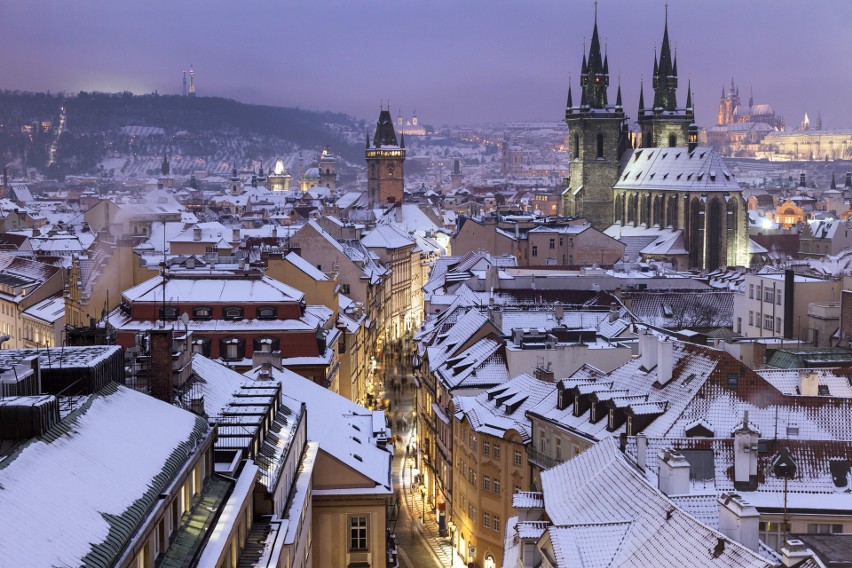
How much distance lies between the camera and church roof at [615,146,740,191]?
432 ft

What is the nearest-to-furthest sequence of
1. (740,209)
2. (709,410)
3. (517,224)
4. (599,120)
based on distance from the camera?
(709,410) → (517,224) → (740,209) → (599,120)

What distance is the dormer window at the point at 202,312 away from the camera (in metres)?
56.2

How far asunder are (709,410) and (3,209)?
443 feet

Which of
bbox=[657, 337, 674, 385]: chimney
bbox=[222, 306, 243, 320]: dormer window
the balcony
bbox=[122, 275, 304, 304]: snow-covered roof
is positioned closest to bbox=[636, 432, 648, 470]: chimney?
bbox=[657, 337, 674, 385]: chimney

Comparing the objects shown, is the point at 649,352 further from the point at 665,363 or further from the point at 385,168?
the point at 385,168

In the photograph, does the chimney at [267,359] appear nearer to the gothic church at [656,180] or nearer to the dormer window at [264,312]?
the dormer window at [264,312]

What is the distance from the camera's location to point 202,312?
2217 inches

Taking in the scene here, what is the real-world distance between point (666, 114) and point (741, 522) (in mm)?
134935

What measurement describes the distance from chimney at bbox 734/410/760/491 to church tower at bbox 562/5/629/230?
388 ft

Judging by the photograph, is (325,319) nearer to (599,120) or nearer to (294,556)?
(294,556)

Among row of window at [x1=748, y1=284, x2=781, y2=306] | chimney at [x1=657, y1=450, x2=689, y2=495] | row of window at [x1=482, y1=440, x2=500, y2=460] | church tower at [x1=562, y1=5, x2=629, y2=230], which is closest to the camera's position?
chimney at [x1=657, y1=450, x2=689, y2=495]

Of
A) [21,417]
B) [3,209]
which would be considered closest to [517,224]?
[3,209]

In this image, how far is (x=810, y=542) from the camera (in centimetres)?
2538

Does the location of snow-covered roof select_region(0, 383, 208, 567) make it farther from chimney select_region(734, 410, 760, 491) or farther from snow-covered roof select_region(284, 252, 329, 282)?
snow-covered roof select_region(284, 252, 329, 282)
